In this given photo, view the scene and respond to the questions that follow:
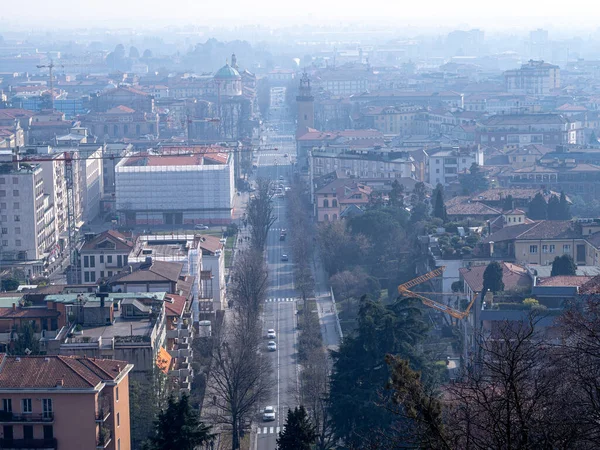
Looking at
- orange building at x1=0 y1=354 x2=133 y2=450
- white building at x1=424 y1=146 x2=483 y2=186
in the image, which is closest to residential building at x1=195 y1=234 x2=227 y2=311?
orange building at x1=0 y1=354 x2=133 y2=450

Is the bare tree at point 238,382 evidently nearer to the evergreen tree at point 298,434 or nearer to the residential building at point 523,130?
the evergreen tree at point 298,434

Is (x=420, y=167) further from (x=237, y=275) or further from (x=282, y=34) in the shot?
(x=282, y=34)

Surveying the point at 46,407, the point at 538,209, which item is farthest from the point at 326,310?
the point at 46,407

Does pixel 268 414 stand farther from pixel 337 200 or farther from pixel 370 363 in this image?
pixel 337 200

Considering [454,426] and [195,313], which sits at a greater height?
[454,426]

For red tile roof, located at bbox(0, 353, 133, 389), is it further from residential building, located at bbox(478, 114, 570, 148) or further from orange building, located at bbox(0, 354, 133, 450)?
residential building, located at bbox(478, 114, 570, 148)

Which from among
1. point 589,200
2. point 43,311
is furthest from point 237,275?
point 589,200
